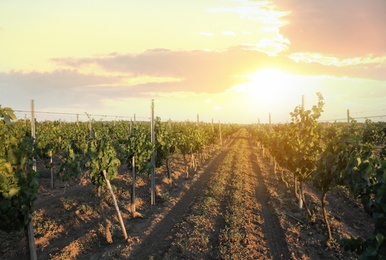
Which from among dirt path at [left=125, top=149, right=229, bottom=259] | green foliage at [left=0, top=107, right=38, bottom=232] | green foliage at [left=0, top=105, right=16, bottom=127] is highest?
green foliage at [left=0, top=105, right=16, bottom=127]

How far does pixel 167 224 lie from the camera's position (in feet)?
49.8

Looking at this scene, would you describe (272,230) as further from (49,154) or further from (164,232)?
(49,154)

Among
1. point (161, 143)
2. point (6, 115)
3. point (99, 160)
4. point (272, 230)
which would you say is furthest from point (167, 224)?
point (6, 115)

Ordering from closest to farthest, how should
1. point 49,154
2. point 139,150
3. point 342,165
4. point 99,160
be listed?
point 342,165, point 99,160, point 139,150, point 49,154

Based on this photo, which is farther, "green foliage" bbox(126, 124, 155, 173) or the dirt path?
"green foliage" bbox(126, 124, 155, 173)

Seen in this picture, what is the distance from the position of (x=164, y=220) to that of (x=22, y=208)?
28.9ft

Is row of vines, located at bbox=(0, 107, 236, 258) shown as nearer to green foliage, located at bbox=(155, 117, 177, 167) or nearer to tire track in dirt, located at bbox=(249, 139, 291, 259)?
green foliage, located at bbox=(155, 117, 177, 167)

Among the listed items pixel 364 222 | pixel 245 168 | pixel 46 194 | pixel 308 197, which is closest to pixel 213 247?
pixel 364 222

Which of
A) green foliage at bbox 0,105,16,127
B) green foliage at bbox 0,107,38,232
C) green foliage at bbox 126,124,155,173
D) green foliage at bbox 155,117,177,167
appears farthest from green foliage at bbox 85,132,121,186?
green foliage at bbox 155,117,177,167

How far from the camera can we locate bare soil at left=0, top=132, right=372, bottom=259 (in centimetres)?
1196

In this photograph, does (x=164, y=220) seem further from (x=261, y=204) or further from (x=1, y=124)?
(x=1, y=124)

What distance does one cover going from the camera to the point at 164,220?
15.8 m

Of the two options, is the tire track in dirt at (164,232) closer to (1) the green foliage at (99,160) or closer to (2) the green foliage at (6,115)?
(1) the green foliage at (99,160)

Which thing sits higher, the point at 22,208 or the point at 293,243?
the point at 22,208
